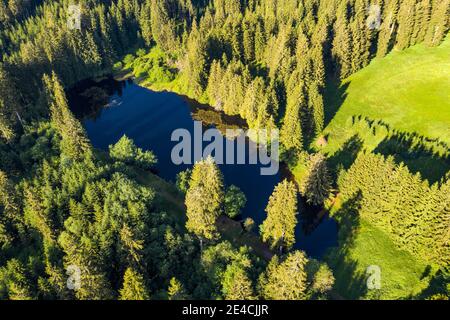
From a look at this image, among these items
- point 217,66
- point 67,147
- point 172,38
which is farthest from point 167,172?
point 172,38

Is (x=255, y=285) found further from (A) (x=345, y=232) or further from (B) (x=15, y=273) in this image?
(B) (x=15, y=273)

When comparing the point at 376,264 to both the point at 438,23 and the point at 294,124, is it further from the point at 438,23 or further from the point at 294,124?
the point at 438,23

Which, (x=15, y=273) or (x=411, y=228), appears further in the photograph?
(x=411, y=228)

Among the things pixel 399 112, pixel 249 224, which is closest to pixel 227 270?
pixel 249 224

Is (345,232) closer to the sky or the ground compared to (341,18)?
closer to the ground

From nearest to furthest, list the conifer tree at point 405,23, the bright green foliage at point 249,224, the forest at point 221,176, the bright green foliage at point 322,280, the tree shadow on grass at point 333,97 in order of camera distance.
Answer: the bright green foliage at point 322,280
the forest at point 221,176
the bright green foliage at point 249,224
the tree shadow on grass at point 333,97
the conifer tree at point 405,23

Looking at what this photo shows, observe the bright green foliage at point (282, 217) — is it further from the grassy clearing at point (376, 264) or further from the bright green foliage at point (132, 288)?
the bright green foliage at point (132, 288)

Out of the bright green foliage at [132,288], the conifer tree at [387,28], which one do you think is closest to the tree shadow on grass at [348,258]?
the bright green foliage at [132,288]
